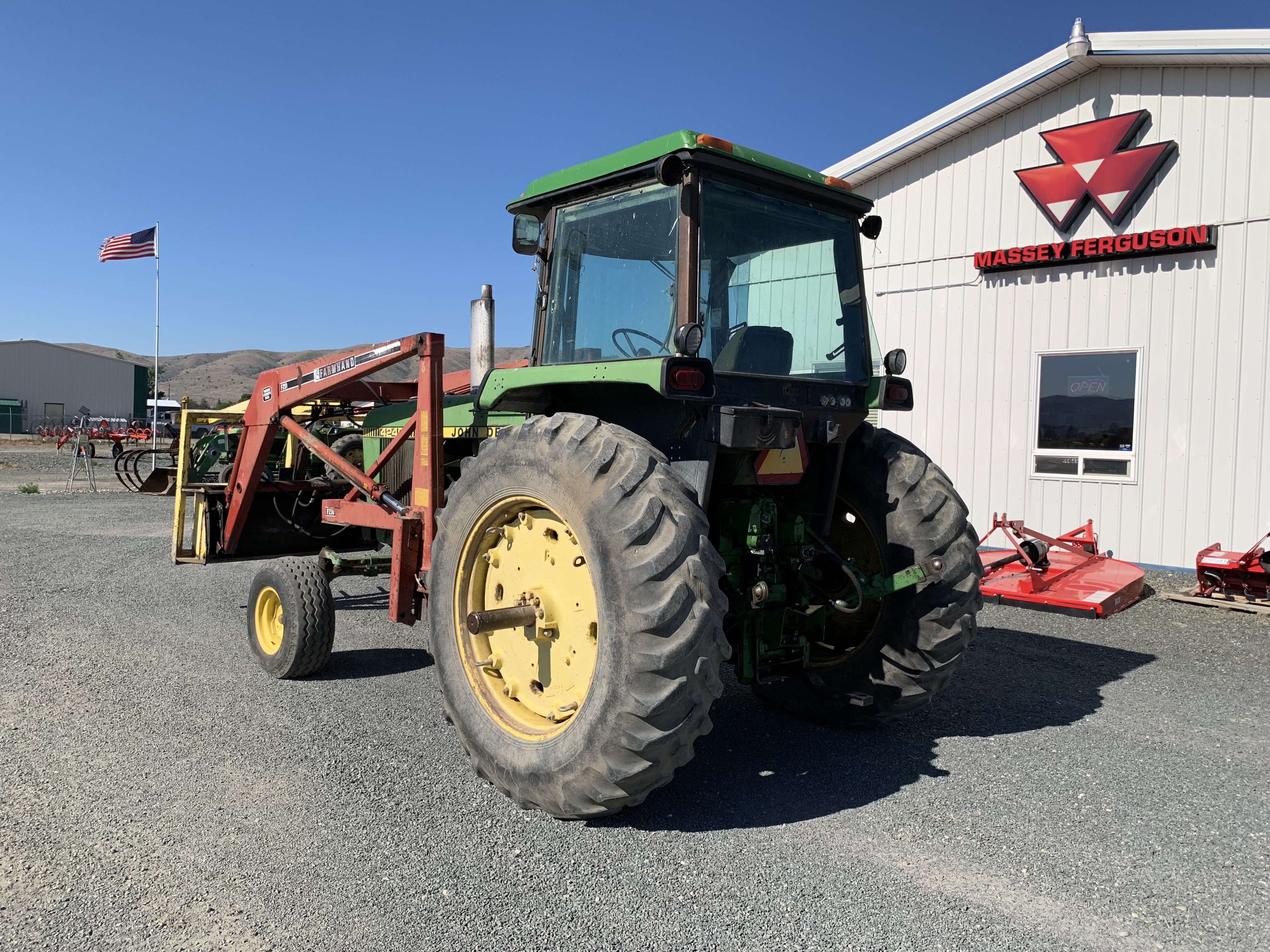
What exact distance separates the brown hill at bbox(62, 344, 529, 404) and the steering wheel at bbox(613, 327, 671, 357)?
8896 cm

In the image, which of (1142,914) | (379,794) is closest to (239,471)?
(379,794)

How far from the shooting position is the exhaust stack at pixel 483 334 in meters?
4.38

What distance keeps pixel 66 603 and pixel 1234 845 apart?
8011 mm

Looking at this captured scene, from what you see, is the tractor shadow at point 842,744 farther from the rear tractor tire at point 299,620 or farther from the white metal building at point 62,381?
the white metal building at point 62,381

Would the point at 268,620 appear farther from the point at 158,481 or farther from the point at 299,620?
the point at 158,481

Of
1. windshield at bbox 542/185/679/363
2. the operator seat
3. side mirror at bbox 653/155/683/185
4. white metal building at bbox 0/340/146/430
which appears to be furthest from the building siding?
white metal building at bbox 0/340/146/430

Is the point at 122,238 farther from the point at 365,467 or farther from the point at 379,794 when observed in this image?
the point at 379,794

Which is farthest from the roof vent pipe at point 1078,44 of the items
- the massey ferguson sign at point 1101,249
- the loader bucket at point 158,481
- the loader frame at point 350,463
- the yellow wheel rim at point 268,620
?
the loader bucket at point 158,481

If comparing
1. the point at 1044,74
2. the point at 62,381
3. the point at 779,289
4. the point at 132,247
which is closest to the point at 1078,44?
the point at 1044,74

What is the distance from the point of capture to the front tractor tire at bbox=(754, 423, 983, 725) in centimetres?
404

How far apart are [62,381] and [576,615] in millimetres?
77963

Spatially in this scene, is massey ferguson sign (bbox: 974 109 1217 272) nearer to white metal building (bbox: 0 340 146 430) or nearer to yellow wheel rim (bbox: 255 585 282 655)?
yellow wheel rim (bbox: 255 585 282 655)

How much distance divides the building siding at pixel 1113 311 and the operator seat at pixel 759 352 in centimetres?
666

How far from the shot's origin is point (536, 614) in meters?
3.54
